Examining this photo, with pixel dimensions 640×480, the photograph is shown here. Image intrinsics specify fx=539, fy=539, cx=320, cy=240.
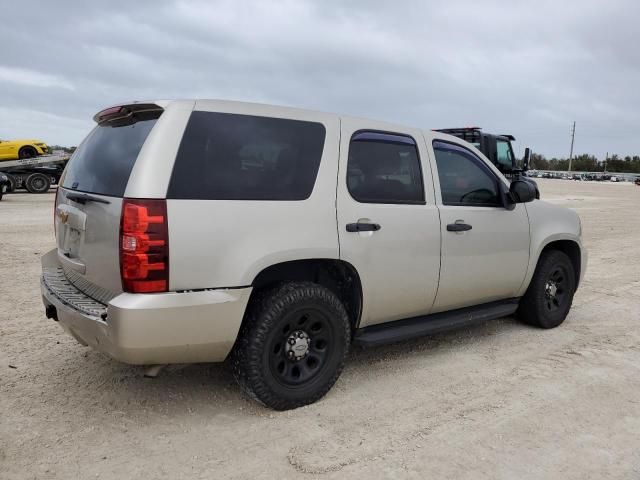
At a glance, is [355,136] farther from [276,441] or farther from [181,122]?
[276,441]

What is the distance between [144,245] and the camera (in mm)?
2773

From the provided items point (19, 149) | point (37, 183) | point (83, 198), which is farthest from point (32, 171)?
point (83, 198)

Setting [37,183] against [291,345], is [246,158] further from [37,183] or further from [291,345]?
[37,183]

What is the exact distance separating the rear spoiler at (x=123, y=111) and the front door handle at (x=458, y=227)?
2.22 metres

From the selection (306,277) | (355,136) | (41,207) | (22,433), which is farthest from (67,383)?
(41,207)

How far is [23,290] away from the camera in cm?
607

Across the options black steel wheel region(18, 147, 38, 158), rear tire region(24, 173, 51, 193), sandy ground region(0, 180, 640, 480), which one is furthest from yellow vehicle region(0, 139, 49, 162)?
sandy ground region(0, 180, 640, 480)

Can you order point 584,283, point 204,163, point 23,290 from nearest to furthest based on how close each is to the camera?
point 204,163 < point 23,290 < point 584,283

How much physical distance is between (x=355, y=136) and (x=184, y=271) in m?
1.57

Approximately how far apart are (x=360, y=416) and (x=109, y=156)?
2.22m

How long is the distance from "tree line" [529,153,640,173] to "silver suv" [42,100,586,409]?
372ft

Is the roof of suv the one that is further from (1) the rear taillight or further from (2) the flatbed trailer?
(2) the flatbed trailer

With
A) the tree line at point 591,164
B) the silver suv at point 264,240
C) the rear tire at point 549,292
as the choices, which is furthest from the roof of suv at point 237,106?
the tree line at point 591,164

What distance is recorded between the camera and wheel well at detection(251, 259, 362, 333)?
132 inches
